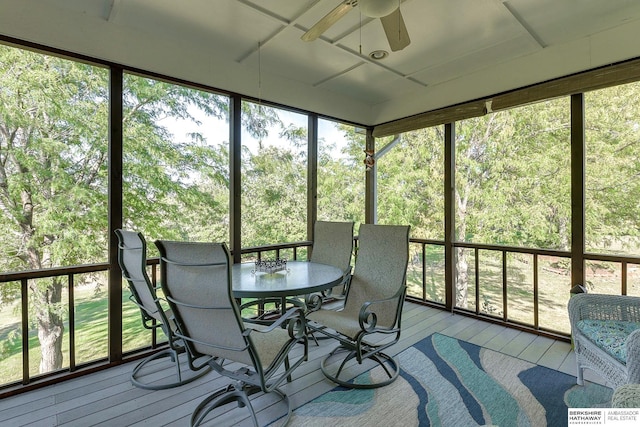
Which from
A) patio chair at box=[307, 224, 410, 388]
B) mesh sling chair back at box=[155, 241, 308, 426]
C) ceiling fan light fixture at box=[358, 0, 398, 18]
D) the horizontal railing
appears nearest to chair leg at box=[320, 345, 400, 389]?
patio chair at box=[307, 224, 410, 388]

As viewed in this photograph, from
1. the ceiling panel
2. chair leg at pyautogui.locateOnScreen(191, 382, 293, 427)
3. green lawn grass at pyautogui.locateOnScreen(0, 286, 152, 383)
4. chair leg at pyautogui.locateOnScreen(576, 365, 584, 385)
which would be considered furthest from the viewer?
the ceiling panel

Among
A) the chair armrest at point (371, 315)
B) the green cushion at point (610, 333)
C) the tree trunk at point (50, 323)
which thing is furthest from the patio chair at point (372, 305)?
the tree trunk at point (50, 323)

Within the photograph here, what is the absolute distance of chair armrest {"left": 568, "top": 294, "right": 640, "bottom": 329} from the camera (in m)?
2.06

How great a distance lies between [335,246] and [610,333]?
2110 millimetres

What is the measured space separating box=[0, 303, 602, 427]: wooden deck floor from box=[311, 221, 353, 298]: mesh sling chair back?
76cm

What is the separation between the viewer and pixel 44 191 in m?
3.21

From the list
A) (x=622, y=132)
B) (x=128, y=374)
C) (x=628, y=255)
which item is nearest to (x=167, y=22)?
(x=128, y=374)

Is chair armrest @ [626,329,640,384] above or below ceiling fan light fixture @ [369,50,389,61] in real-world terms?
below

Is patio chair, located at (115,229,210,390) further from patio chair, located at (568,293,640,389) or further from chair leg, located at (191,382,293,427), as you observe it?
patio chair, located at (568,293,640,389)

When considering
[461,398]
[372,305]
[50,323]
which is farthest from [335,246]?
[50,323]

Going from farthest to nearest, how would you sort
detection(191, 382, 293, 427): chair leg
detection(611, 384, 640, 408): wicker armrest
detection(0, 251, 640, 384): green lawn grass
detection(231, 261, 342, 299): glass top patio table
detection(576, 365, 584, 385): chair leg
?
detection(0, 251, 640, 384): green lawn grass, detection(576, 365, 584, 385): chair leg, detection(231, 261, 342, 299): glass top patio table, detection(191, 382, 293, 427): chair leg, detection(611, 384, 640, 408): wicker armrest

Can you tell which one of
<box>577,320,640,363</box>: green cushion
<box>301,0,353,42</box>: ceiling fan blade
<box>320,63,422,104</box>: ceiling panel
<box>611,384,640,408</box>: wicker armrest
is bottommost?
<box>577,320,640,363</box>: green cushion

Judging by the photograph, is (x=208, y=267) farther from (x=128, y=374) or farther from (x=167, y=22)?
(x=167, y=22)

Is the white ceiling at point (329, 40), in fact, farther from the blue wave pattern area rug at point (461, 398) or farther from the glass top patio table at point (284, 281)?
the blue wave pattern area rug at point (461, 398)
